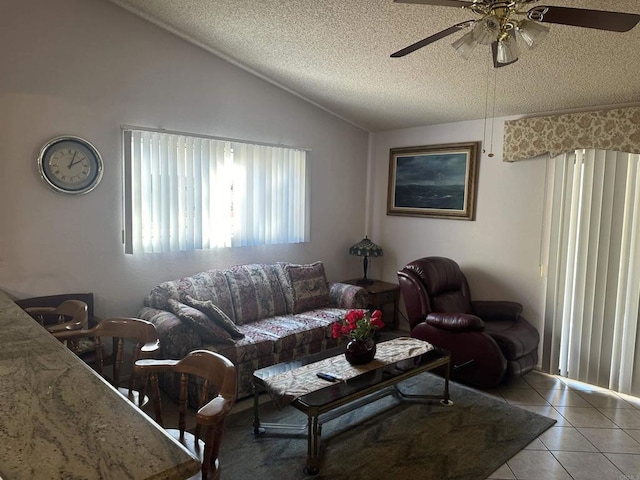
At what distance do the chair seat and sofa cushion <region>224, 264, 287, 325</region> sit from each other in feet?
6.49

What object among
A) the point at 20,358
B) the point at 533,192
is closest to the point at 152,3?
the point at 20,358

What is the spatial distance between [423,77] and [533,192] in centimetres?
154

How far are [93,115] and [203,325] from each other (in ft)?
6.16

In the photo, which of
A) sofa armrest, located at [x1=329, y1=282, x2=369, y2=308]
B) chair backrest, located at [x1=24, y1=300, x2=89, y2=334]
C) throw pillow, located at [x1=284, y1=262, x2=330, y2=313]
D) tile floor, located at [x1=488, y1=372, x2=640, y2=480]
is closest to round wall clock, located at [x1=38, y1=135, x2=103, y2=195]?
chair backrest, located at [x1=24, y1=300, x2=89, y2=334]

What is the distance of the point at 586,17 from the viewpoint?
1836mm

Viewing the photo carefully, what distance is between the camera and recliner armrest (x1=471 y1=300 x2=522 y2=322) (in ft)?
13.9

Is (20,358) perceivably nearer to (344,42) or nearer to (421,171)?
(344,42)

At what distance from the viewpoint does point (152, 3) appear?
3.51 metres

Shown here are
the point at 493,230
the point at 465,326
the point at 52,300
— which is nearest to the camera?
the point at 52,300

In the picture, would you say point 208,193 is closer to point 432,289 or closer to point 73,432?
point 432,289

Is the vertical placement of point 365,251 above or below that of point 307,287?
above

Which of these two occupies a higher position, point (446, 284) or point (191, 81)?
point (191, 81)

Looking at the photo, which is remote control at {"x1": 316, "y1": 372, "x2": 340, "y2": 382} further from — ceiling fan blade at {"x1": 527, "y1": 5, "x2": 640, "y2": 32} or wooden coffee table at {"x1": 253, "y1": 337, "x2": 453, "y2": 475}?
ceiling fan blade at {"x1": 527, "y1": 5, "x2": 640, "y2": 32}

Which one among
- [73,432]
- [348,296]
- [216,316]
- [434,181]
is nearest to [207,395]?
[73,432]
